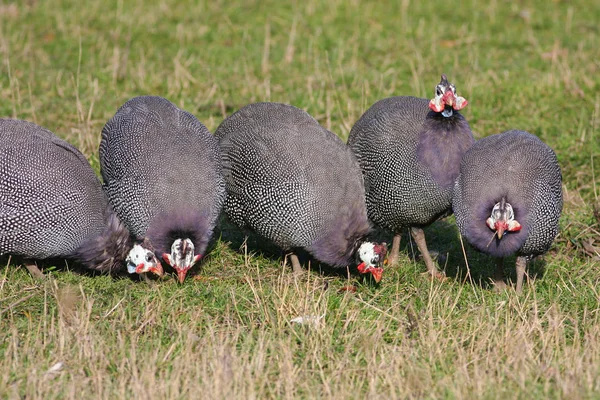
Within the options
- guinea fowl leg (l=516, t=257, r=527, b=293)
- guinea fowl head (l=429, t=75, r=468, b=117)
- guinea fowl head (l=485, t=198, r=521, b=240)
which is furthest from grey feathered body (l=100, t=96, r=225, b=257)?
guinea fowl leg (l=516, t=257, r=527, b=293)

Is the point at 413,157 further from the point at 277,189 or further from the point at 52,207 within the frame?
the point at 52,207

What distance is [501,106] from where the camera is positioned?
23.2 feet

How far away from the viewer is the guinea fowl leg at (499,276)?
4.93m

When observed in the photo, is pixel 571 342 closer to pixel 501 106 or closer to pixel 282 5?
pixel 501 106

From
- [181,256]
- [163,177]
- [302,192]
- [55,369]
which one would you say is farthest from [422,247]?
[55,369]

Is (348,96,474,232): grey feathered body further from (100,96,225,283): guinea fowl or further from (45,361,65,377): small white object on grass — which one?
(45,361,65,377): small white object on grass

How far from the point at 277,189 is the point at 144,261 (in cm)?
77

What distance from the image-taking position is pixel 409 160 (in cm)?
496

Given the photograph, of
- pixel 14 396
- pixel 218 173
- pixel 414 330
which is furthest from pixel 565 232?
pixel 14 396

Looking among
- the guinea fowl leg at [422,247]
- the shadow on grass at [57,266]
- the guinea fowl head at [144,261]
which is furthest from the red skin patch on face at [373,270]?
the shadow on grass at [57,266]

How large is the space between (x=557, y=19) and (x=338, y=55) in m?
2.23

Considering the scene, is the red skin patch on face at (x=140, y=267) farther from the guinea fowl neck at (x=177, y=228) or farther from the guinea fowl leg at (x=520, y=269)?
the guinea fowl leg at (x=520, y=269)

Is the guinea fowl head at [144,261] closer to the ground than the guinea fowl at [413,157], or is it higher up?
closer to the ground

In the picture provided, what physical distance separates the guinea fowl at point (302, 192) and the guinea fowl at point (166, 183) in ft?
0.56
